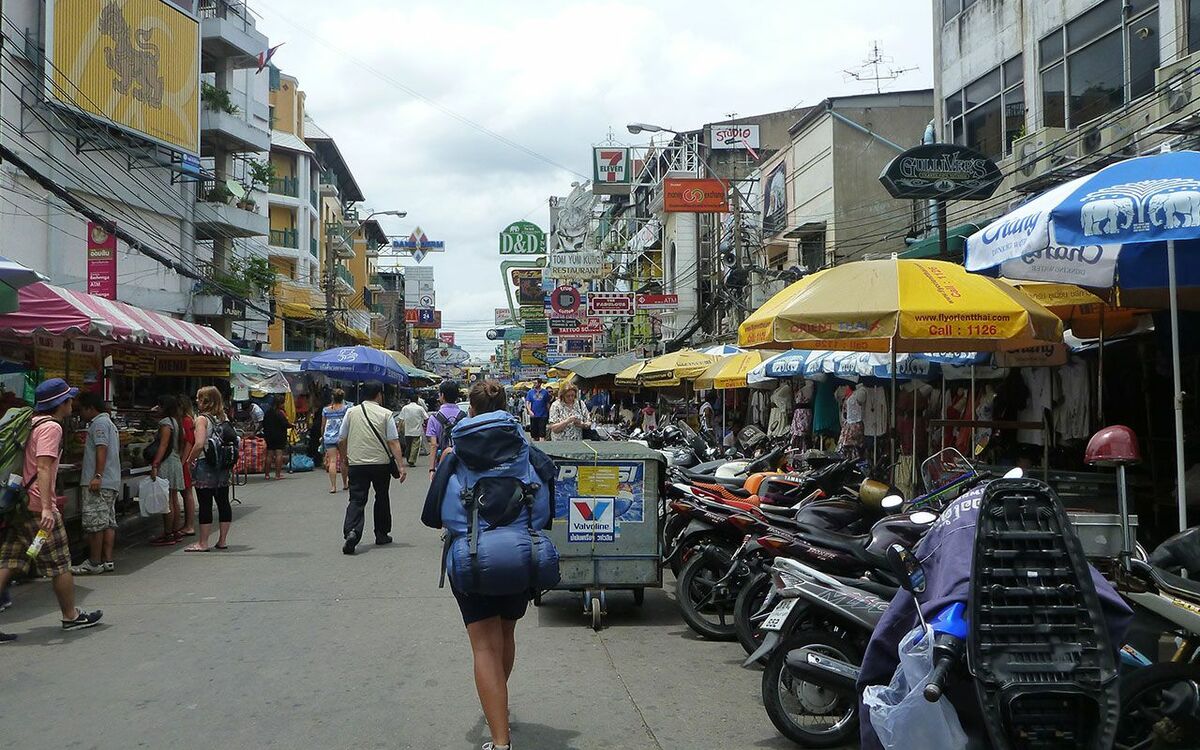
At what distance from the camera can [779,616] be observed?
535 centimetres

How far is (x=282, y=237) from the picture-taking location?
49.8 m

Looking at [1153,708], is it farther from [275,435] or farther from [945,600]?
[275,435]

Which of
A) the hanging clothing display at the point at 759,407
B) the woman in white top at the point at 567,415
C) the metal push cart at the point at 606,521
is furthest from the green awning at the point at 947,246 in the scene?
the metal push cart at the point at 606,521

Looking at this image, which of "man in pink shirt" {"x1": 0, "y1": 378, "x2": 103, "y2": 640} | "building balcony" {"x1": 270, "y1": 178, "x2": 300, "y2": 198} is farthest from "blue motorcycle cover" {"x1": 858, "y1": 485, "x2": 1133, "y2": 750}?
"building balcony" {"x1": 270, "y1": 178, "x2": 300, "y2": 198}

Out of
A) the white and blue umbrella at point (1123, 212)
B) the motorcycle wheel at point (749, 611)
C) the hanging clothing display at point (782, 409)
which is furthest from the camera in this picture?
the hanging clothing display at point (782, 409)

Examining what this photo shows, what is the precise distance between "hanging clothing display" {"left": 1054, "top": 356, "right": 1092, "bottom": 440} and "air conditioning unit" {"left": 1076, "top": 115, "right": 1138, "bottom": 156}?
5.68 m

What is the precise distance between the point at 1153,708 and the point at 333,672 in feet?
15.5

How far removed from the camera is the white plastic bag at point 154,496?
1112 centimetres

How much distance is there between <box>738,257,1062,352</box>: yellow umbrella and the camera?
282 inches

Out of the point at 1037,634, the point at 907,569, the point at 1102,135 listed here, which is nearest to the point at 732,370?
the point at 1102,135

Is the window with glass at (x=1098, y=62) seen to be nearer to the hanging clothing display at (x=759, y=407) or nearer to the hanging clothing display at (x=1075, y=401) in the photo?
the hanging clothing display at (x=1075, y=401)

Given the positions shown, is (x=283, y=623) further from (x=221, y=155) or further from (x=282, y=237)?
(x=282, y=237)

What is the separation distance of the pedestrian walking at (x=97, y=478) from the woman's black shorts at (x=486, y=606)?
6612 mm

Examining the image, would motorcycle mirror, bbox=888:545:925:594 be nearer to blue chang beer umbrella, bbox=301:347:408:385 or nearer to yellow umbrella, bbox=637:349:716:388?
yellow umbrella, bbox=637:349:716:388
